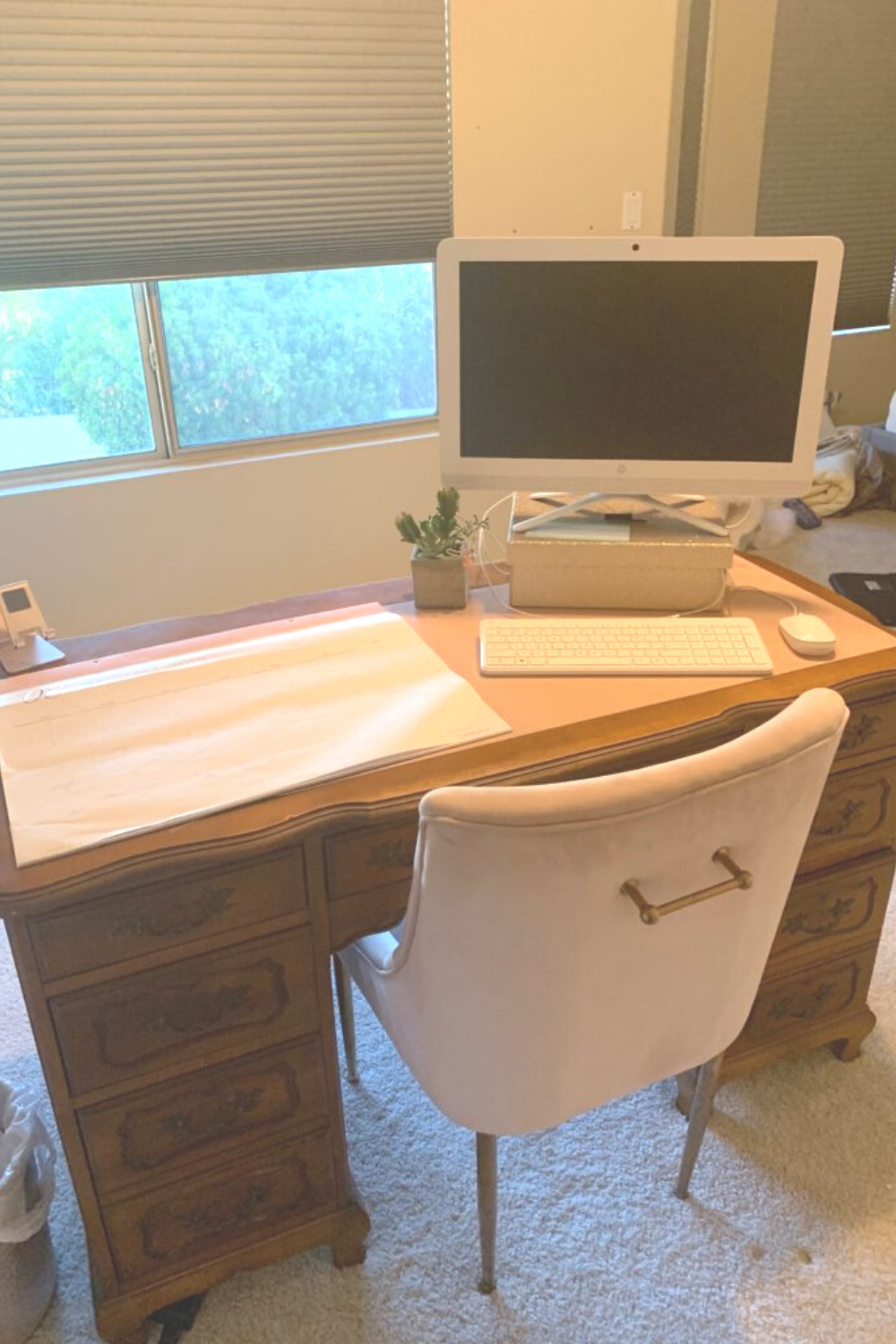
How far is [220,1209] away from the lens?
1.27m

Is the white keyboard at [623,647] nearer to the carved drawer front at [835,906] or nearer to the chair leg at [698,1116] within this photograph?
the carved drawer front at [835,906]

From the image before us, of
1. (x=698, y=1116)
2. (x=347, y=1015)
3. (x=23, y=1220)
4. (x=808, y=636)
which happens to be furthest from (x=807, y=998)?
(x=23, y=1220)

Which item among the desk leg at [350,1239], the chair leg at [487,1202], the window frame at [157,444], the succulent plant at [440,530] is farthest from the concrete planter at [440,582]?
the window frame at [157,444]

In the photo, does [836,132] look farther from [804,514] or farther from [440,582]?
[440,582]

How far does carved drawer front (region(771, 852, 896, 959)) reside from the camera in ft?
4.88

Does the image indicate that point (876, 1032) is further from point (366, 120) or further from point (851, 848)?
point (366, 120)

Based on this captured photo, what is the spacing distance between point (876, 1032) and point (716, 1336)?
668 mm

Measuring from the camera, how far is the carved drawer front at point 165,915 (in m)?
1.01

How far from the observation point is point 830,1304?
4.36 ft

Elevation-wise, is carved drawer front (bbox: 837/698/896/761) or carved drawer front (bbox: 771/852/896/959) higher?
carved drawer front (bbox: 837/698/896/761)

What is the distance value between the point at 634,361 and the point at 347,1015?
112 centimetres

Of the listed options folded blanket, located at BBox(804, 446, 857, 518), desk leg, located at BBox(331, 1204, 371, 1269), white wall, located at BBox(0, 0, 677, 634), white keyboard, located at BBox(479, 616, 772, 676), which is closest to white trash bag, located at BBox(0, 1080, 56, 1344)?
desk leg, located at BBox(331, 1204, 371, 1269)

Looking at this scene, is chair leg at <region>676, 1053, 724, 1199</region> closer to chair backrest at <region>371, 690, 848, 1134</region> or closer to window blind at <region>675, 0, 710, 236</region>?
chair backrest at <region>371, 690, 848, 1134</region>

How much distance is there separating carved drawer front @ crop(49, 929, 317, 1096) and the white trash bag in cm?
28
